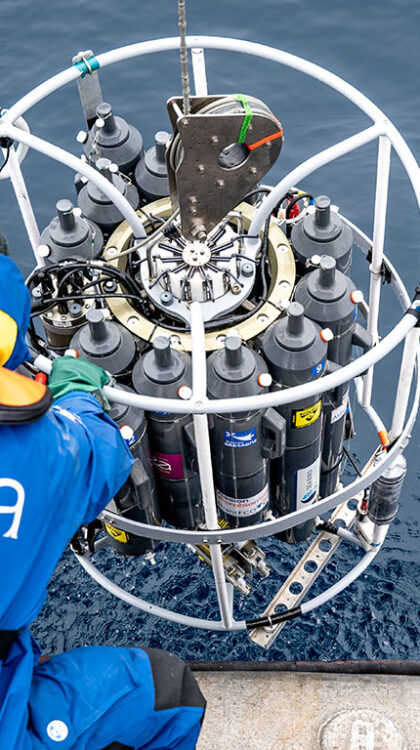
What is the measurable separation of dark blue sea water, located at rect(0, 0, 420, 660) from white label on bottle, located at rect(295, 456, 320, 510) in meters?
2.44

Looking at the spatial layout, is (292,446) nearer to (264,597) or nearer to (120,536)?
(120,536)

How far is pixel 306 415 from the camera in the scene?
630cm

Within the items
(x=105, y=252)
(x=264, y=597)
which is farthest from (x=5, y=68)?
(x=264, y=597)

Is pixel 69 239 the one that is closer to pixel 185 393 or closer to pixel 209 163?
pixel 209 163

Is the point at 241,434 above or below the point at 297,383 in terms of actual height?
below

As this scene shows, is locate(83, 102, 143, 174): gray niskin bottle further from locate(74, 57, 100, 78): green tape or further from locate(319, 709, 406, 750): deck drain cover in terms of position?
locate(319, 709, 406, 750): deck drain cover

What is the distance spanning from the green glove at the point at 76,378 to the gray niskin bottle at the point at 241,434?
76cm

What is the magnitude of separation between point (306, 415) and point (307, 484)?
31.2 inches

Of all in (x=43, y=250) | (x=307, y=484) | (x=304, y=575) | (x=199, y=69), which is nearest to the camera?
(x=43, y=250)

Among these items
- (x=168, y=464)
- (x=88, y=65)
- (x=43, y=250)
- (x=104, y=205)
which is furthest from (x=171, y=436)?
(x=88, y=65)

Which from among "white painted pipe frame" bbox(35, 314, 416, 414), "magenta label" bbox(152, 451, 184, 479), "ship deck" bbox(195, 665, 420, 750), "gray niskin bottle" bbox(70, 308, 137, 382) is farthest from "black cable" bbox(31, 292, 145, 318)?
"ship deck" bbox(195, 665, 420, 750)

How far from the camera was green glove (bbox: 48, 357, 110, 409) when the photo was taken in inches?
216

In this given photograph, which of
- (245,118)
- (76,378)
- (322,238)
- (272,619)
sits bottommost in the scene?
(272,619)

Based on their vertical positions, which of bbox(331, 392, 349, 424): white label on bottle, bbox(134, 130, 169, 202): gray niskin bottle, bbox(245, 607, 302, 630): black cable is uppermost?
bbox(134, 130, 169, 202): gray niskin bottle
